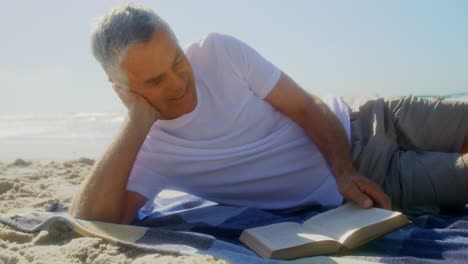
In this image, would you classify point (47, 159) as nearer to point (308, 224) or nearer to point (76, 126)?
point (308, 224)

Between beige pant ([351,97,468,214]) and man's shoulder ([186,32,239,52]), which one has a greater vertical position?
man's shoulder ([186,32,239,52])

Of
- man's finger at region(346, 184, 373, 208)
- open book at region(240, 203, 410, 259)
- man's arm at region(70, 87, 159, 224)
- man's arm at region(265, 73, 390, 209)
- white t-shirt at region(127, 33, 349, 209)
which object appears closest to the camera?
open book at region(240, 203, 410, 259)

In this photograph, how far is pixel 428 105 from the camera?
235 centimetres

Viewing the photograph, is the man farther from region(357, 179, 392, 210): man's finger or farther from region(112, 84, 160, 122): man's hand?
region(357, 179, 392, 210): man's finger

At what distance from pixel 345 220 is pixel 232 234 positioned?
40 centimetres

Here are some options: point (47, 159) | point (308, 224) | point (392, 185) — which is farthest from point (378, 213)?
point (47, 159)

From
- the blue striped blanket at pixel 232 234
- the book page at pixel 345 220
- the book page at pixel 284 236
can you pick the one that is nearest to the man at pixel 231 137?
the blue striped blanket at pixel 232 234

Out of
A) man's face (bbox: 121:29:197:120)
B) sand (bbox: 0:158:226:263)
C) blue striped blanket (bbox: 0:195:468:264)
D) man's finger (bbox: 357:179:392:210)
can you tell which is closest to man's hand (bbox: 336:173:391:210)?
man's finger (bbox: 357:179:392:210)

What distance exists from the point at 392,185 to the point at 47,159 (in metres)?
3.76

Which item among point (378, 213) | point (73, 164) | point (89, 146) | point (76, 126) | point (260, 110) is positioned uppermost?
point (260, 110)

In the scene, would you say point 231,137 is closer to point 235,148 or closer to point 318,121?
point 235,148

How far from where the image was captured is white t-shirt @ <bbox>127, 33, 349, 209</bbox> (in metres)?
2.20

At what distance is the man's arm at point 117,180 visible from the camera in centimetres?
198

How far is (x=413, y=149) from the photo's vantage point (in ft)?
7.61
